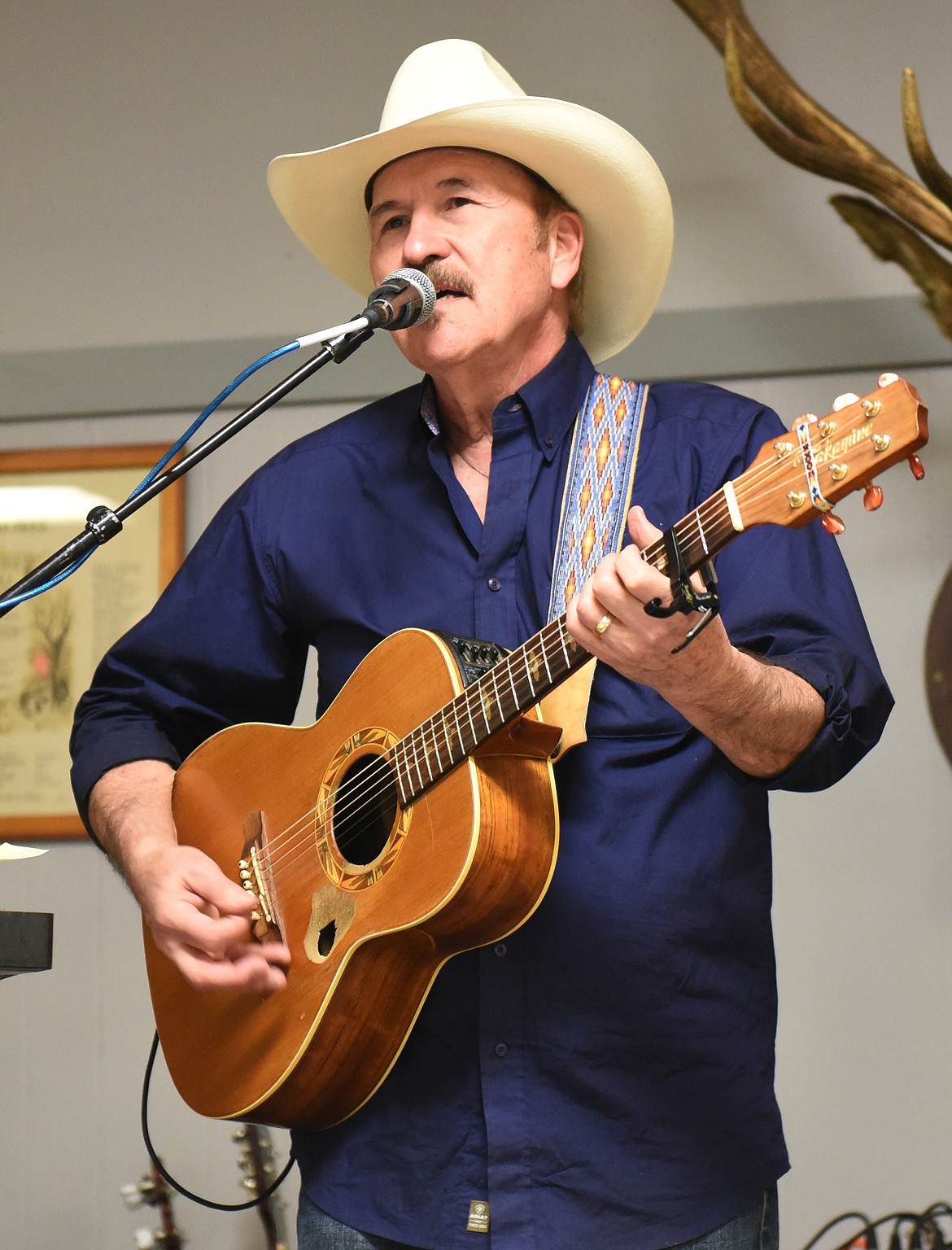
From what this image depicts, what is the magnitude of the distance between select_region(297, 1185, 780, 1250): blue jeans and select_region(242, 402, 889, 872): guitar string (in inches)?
15.5

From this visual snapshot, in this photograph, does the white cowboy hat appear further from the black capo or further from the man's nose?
the black capo

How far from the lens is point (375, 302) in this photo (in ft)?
4.66

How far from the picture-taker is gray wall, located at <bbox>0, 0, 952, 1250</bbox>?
293 centimetres

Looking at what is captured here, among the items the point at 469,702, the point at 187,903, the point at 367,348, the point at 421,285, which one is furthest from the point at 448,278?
the point at 367,348

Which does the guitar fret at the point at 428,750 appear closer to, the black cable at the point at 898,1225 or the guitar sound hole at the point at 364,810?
the guitar sound hole at the point at 364,810

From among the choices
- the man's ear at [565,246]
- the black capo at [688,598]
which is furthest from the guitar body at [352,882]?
the man's ear at [565,246]

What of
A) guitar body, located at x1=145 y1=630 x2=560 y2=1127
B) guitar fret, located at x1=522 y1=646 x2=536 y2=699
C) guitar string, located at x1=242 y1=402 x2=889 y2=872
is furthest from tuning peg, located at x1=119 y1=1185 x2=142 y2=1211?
guitar fret, located at x1=522 y1=646 x2=536 y2=699

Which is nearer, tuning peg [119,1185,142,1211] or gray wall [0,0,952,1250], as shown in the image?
tuning peg [119,1185,142,1211]

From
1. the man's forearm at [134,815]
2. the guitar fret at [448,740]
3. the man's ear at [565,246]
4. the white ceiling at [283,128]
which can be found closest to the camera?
the guitar fret at [448,740]

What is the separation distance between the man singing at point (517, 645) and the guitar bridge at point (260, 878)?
36mm

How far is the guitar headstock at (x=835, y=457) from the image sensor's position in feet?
3.38

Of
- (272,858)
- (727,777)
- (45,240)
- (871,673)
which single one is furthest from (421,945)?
(45,240)

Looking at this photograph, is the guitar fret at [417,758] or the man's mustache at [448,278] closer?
the guitar fret at [417,758]

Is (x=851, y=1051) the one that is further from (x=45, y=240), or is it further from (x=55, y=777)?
(x=45, y=240)
